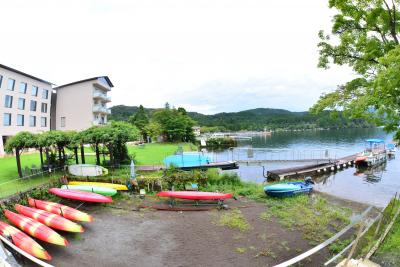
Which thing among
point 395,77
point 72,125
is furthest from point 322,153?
point 72,125

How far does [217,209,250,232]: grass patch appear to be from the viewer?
12281mm

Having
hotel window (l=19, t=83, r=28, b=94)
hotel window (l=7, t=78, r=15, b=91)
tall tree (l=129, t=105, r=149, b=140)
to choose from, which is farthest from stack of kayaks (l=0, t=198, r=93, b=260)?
tall tree (l=129, t=105, r=149, b=140)

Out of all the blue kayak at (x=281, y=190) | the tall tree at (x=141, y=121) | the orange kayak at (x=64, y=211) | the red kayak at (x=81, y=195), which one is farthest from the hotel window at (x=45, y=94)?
the blue kayak at (x=281, y=190)

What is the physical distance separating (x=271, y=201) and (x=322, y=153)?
103 ft

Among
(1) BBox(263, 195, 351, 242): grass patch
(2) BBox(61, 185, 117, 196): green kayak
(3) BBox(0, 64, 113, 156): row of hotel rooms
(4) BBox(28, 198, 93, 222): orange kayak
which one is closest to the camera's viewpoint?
(1) BBox(263, 195, 351, 242): grass patch

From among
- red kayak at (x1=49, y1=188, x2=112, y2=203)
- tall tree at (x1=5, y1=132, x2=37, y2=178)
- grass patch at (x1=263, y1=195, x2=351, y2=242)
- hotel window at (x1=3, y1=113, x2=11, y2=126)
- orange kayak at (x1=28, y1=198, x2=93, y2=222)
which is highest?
hotel window at (x1=3, y1=113, x2=11, y2=126)

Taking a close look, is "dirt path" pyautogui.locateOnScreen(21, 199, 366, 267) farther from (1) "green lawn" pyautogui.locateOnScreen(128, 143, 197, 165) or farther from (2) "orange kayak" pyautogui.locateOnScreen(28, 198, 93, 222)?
(1) "green lawn" pyautogui.locateOnScreen(128, 143, 197, 165)

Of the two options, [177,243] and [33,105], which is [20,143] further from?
[33,105]

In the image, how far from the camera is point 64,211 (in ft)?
41.7

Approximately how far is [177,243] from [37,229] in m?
5.65

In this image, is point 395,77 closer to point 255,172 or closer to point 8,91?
point 255,172

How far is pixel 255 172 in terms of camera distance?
29750 mm

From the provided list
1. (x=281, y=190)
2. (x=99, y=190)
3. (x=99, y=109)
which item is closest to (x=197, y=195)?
(x=281, y=190)

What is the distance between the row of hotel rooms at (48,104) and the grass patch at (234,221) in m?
33.9
